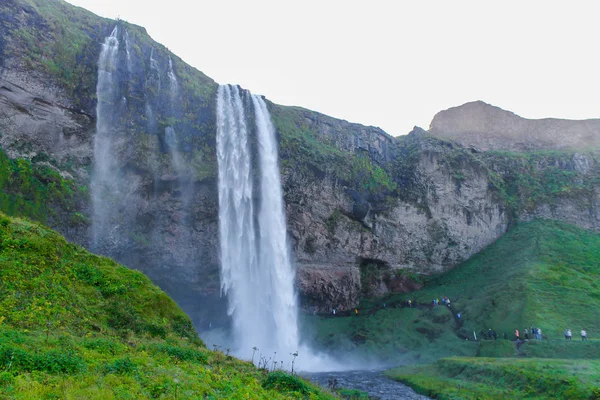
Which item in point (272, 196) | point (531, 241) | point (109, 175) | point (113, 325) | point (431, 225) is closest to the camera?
point (113, 325)

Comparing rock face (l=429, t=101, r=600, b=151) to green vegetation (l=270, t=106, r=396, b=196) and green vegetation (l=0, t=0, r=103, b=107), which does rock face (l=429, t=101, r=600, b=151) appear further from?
green vegetation (l=0, t=0, r=103, b=107)

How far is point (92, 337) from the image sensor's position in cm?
1329

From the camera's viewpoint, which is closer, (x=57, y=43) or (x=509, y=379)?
(x=509, y=379)

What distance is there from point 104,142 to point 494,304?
37.0 m

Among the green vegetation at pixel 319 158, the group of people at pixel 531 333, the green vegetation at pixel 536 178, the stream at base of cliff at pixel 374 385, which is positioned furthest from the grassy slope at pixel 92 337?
the green vegetation at pixel 536 178

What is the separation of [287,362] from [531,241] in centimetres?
3085

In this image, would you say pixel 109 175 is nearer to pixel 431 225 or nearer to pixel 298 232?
pixel 298 232

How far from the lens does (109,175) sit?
35.0 m

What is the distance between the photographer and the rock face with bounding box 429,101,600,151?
6769cm

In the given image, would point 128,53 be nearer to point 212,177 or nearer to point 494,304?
point 212,177

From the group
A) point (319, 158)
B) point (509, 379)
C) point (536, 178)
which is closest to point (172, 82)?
point (319, 158)

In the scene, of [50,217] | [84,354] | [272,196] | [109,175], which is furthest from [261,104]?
[84,354]

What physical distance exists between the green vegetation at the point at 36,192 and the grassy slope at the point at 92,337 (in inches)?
567

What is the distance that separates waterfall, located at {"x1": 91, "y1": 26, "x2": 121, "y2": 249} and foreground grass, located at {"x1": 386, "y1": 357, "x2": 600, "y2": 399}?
26.6 meters
